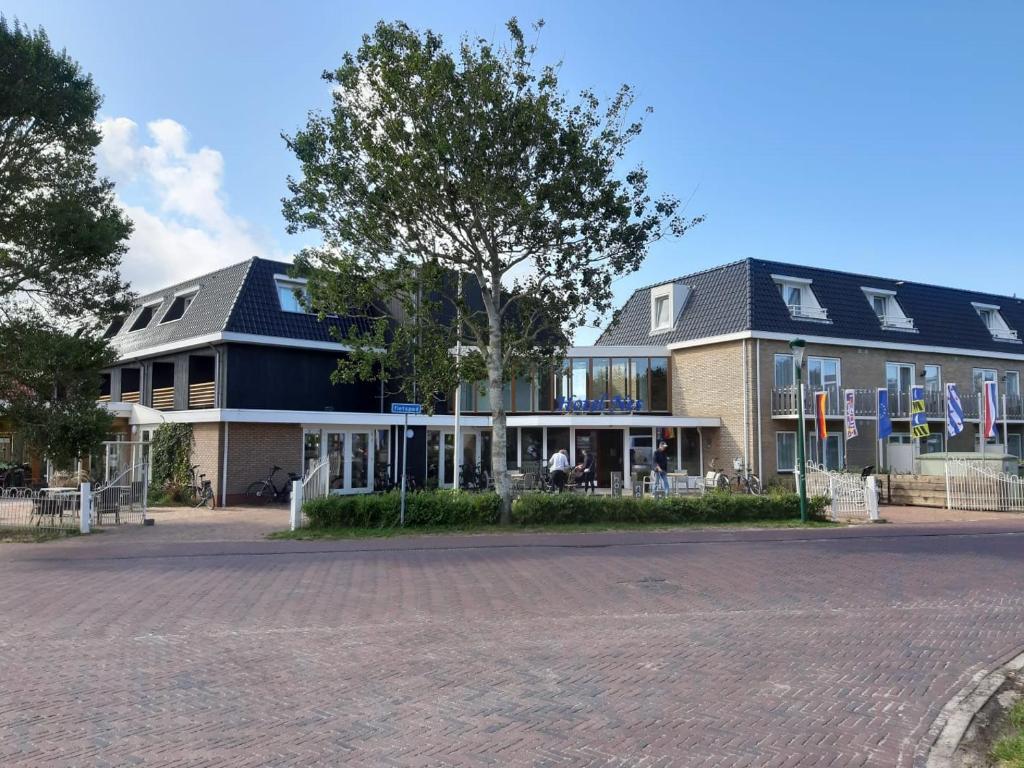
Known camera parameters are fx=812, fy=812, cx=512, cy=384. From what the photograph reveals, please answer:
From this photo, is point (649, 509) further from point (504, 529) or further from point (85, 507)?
point (85, 507)

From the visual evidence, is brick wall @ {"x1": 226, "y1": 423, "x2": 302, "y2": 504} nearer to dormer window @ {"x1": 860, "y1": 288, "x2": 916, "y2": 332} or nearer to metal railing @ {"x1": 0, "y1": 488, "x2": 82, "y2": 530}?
metal railing @ {"x1": 0, "y1": 488, "x2": 82, "y2": 530}

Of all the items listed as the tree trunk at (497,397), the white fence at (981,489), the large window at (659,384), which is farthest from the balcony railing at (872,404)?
the tree trunk at (497,397)

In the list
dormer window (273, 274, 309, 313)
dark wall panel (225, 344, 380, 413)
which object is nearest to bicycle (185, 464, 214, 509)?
dark wall panel (225, 344, 380, 413)

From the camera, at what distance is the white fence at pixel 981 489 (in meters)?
21.2

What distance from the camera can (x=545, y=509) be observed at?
17.4 meters

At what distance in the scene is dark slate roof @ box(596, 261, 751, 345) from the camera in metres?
28.1

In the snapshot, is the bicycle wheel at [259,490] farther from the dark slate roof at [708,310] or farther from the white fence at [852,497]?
the white fence at [852,497]

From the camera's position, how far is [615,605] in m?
8.98

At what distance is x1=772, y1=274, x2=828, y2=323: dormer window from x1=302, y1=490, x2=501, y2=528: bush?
54.0 ft

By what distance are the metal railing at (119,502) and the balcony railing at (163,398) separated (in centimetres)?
727

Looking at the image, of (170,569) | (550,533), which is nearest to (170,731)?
(170,569)

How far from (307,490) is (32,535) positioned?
5.30 meters

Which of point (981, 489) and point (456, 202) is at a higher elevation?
point (456, 202)

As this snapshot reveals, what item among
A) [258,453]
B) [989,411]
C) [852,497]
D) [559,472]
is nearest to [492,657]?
[559,472]
